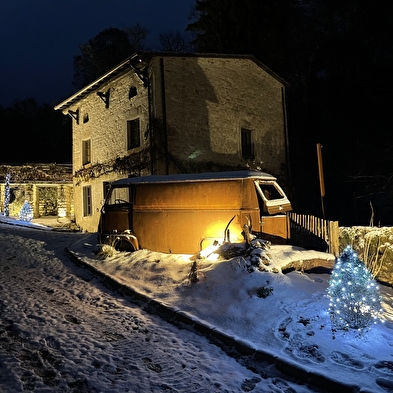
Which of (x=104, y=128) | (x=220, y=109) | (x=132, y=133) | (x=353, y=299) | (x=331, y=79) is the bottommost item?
(x=353, y=299)

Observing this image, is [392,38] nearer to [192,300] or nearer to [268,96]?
[268,96]

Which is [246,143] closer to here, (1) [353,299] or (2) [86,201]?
(2) [86,201]

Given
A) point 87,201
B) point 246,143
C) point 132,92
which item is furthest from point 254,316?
point 87,201

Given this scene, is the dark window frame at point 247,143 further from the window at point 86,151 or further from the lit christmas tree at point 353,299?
the lit christmas tree at point 353,299

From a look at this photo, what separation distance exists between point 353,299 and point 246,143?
43.8 ft

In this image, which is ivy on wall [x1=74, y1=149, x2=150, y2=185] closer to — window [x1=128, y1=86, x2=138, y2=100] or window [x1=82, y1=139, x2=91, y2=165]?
window [x1=82, y1=139, x2=91, y2=165]

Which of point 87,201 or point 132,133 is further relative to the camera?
point 87,201

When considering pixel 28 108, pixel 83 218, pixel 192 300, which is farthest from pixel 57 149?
pixel 192 300

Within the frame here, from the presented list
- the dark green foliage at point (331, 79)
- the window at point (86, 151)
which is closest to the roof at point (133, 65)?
the window at point (86, 151)

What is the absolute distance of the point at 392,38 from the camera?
637 inches

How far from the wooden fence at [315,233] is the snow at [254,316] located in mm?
2181

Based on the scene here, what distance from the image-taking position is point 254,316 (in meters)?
5.65

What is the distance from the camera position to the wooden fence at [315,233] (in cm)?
→ 1001

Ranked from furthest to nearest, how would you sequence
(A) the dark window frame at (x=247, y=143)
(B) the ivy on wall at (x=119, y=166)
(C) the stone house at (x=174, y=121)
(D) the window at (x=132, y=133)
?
(A) the dark window frame at (x=247, y=143)
(D) the window at (x=132, y=133)
(B) the ivy on wall at (x=119, y=166)
(C) the stone house at (x=174, y=121)
